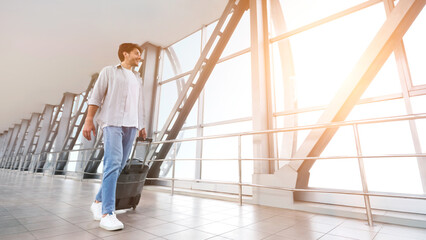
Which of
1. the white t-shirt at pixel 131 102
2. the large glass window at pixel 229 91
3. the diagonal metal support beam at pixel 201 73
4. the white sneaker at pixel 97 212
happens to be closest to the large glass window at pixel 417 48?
the large glass window at pixel 229 91

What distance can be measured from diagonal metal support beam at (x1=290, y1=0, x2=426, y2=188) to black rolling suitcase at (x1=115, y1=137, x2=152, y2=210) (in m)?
1.44

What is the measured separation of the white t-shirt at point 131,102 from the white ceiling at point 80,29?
3.02 m

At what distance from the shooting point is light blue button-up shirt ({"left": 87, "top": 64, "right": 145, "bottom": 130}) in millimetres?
1439

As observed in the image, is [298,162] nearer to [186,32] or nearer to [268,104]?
[268,104]

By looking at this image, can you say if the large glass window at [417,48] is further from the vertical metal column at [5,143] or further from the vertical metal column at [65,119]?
the vertical metal column at [5,143]

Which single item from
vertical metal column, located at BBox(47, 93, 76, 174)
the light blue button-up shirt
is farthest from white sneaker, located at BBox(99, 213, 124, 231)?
vertical metal column, located at BBox(47, 93, 76, 174)

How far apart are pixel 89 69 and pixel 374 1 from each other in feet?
22.9

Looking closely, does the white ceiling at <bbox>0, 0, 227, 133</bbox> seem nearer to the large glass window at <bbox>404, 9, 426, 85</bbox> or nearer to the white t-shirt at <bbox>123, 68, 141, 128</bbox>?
the large glass window at <bbox>404, 9, 426, 85</bbox>

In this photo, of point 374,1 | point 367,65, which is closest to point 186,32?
point 374,1

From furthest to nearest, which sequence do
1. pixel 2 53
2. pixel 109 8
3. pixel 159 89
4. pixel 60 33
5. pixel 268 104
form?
pixel 2 53 < pixel 159 89 < pixel 60 33 < pixel 109 8 < pixel 268 104

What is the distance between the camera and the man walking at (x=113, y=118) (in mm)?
1375

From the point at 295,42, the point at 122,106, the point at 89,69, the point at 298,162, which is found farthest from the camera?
the point at 89,69

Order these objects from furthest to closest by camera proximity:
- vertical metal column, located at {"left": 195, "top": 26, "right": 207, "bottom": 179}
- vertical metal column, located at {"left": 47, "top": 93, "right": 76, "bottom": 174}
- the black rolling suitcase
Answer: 1. vertical metal column, located at {"left": 47, "top": 93, "right": 76, "bottom": 174}
2. vertical metal column, located at {"left": 195, "top": 26, "right": 207, "bottom": 179}
3. the black rolling suitcase

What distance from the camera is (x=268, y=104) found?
2.76 m
